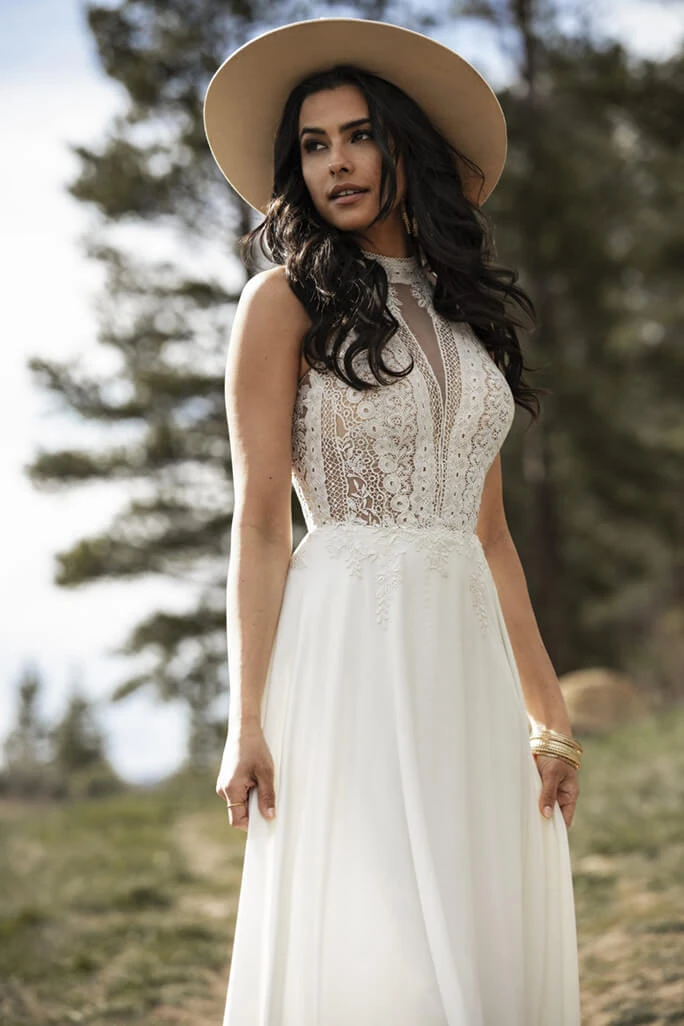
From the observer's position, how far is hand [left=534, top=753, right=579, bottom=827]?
2688 mm

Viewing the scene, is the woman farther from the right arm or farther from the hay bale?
the hay bale

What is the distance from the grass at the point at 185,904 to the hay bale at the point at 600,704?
5.99 feet

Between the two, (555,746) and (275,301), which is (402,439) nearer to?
(275,301)

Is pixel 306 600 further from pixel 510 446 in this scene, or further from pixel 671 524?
pixel 671 524

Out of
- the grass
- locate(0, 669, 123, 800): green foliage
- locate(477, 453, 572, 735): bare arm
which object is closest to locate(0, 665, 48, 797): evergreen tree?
locate(0, 669, 123, 800): green foliage

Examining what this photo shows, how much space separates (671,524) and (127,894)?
10362mm

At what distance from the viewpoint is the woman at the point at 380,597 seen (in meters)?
2.31

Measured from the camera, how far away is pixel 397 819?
236 cm

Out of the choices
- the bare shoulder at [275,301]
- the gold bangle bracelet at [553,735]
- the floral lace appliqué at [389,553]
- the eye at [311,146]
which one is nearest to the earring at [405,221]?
the eye at [311,146]

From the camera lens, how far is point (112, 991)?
16.3ft

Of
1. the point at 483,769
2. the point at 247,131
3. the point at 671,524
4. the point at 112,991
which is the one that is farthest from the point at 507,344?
the point at 671,524

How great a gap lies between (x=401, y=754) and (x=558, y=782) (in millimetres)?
494

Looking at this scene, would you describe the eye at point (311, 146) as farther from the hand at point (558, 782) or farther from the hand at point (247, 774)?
the hand at point (558, 782)

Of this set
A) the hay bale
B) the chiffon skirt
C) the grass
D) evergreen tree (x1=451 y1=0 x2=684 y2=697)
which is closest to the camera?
the chiffon skirt
